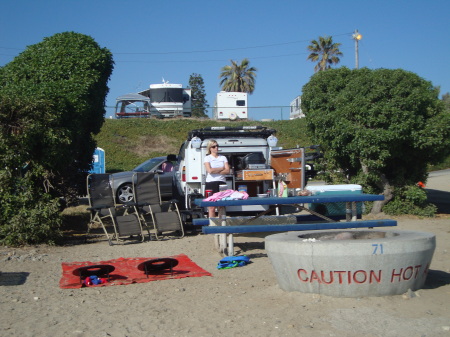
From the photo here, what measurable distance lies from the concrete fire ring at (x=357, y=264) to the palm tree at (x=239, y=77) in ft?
186

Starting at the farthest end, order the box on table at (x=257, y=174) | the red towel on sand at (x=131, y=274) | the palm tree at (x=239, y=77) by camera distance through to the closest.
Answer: the palm tree at (x=239, y=77)
the box on table at (x=257, y=174)
the red towel on sand at (x=131, y=274)

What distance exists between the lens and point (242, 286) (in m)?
6.07

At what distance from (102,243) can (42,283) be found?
3383 mm

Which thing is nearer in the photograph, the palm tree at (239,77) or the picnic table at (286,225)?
the picnic table at (286,225)

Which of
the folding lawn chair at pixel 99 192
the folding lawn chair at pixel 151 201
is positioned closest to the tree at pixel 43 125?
the folding lawn chair at pixel 99 192

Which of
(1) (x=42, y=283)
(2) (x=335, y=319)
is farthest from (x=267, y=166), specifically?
(2) (x=335, y=319)

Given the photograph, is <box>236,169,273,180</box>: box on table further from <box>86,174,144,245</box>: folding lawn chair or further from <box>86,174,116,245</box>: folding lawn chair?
<box>86,174,116,245</box>: folding lawn chair

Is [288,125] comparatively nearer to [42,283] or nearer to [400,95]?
[400,95]

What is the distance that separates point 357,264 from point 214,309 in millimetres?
1470

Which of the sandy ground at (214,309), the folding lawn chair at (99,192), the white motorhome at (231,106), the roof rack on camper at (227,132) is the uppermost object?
the white motorhome at (231,106)

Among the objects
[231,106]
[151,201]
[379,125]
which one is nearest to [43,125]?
[151,201]

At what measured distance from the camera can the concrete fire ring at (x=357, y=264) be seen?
16.2ft

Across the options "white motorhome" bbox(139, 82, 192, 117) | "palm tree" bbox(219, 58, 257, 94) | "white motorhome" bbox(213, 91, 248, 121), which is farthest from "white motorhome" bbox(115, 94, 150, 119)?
"palm tree" bbox(219, 58, 257, 94)

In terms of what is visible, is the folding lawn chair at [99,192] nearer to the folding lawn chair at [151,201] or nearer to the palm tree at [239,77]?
the folding lawn chair at [151,201]
